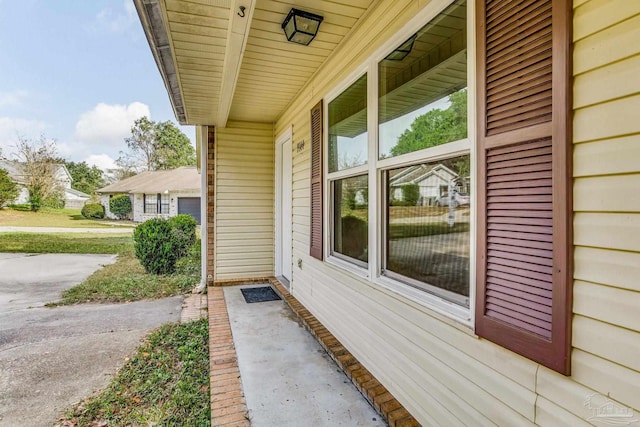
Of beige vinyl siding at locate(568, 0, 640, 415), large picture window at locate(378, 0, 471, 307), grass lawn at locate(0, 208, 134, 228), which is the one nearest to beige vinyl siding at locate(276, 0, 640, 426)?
beige vinyl siding at locate(568, 0, 640, 415)

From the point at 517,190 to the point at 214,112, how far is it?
4.28 m

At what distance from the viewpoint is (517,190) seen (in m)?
1.33

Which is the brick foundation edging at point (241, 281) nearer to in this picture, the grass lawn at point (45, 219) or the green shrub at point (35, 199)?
the grass lawn at point (45, 219)

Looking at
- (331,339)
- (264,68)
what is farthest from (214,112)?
(331,339)

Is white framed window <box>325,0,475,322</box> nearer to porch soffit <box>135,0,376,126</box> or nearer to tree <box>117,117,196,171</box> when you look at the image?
porch soffit <box>135,0,376,126</box>

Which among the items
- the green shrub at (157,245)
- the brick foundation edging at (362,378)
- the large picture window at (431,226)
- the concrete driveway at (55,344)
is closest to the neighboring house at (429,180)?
the large picture window at (431,226)

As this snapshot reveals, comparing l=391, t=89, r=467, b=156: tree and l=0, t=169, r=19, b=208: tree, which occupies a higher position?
l=0, t=169, r=19, b=208: tree

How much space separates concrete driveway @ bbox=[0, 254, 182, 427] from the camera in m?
2.51

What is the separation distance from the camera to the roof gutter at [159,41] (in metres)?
2.32

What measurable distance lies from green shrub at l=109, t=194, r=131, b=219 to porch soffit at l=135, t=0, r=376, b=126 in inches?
836

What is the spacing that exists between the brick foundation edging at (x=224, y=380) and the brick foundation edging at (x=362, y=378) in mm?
802

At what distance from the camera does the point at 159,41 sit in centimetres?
279

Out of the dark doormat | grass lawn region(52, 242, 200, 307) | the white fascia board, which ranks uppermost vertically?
the white fascia board

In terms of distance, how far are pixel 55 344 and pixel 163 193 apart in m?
18.5
